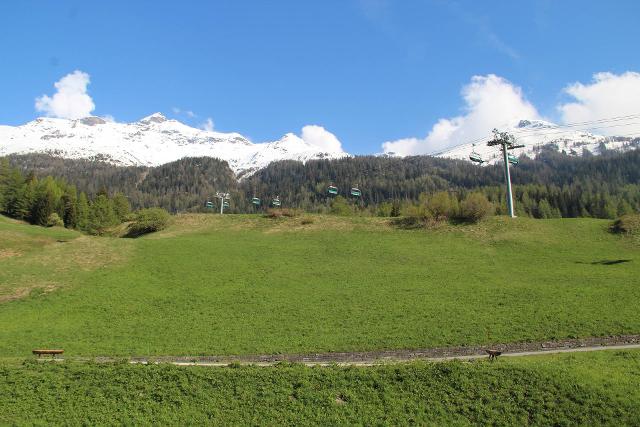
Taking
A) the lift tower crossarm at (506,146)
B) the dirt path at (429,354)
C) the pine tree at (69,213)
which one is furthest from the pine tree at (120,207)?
the dirt path at (429,354)

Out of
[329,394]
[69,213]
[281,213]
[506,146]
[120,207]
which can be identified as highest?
[506,146]

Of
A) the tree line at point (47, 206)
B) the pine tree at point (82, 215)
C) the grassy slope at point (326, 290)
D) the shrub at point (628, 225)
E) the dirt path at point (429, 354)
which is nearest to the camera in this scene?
the dirt path at point (429, 354)

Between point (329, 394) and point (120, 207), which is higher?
point (120, 207)

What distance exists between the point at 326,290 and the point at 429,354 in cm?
1670

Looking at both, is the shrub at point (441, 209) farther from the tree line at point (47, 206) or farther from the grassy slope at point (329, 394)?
the tree line at point (47, 206)

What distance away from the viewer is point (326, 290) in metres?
43.6

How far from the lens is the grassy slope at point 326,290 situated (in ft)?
105

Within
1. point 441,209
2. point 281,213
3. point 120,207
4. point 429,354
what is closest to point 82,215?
point 120,207

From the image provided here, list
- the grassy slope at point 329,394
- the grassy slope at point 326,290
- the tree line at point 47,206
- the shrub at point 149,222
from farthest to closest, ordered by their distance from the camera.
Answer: the tree line at point 47,206 → the shrub at point 149,222 → the grassy slope at point 326,290 → the grassy slope at point 329,394

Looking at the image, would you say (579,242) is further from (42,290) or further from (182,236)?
(42,290)

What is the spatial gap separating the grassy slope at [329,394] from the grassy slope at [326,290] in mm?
9237

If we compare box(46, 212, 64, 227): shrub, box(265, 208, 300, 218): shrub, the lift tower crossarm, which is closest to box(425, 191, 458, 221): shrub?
the lift tower crossarm

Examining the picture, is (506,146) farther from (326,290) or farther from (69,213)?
(69,213)

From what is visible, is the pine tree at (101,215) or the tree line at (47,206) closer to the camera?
the tree line at (47,206)
